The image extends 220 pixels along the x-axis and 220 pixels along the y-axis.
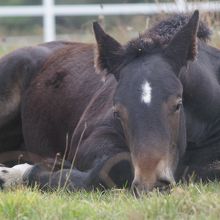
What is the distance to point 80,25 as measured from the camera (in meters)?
19.2

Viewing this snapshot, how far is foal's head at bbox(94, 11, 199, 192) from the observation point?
20.2 feet

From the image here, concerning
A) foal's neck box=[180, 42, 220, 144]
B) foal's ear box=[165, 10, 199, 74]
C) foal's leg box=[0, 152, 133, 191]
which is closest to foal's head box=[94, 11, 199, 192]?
foal's ear box=[165, 10, 199, 74]

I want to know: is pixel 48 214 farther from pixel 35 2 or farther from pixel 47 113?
pixel 35 2

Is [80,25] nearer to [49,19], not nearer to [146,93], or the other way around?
[49,19]

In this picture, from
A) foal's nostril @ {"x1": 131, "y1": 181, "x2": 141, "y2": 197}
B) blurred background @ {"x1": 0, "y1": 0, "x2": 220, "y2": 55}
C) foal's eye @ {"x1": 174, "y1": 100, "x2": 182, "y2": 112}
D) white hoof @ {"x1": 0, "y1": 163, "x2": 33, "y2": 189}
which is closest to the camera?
foal's nostril @ {"x1": 131, "y1": 181, "x2": 141, "y2": 197}

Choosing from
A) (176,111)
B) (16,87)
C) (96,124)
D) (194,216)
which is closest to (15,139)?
(16,87)

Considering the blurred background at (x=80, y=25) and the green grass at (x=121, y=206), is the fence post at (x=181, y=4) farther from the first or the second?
the green grass at (x=121, y=206)

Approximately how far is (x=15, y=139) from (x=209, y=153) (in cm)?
294

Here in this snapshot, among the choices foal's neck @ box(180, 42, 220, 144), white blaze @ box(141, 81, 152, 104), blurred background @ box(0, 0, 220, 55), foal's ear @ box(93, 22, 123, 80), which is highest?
foal's ear @ box(93, 22, 123, 80)

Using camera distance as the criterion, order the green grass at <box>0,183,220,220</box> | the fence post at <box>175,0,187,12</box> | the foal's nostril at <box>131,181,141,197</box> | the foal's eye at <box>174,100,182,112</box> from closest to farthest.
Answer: the green grass at <box>0,183,220,220</box>, the foal's nostril at <box>131,181,141,197</box>, the foal's eye at <box>174,100,182,112</box>, the fence post at <box>175,0,187,12</box>

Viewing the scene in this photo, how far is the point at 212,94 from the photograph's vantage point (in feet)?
24.1

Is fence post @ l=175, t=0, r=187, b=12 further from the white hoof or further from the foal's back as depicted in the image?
the white hoof

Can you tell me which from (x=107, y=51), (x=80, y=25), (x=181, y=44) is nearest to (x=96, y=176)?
(x=107, y=51)

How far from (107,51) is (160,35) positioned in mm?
550
